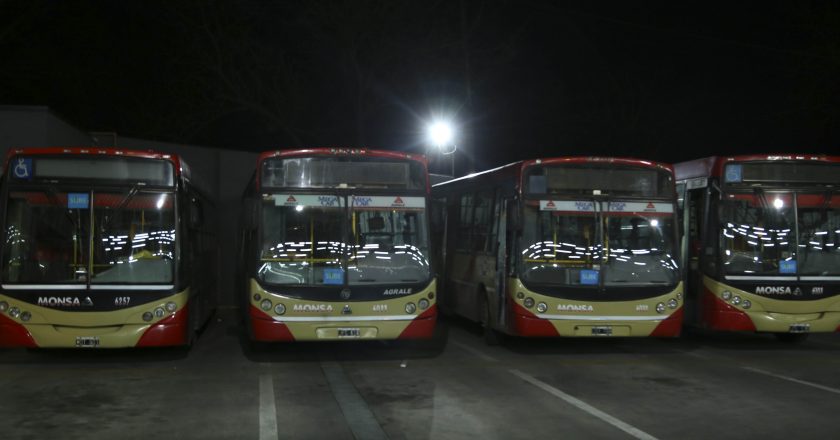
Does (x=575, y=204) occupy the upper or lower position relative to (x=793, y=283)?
upper

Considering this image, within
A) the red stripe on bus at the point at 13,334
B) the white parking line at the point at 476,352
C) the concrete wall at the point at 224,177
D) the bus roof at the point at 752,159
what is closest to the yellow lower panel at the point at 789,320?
the bus roof at the point at 752,159

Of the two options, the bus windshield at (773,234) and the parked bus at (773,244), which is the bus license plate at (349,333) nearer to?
the parked bus at (773,244)

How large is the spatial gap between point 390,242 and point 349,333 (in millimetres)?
1419

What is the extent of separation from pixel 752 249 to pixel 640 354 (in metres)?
2.48

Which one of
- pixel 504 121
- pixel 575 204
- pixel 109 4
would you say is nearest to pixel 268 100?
pixel 109 4

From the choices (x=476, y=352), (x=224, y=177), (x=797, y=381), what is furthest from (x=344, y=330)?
(x=224, y=177)

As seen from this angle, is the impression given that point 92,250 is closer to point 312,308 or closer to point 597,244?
point 312,308

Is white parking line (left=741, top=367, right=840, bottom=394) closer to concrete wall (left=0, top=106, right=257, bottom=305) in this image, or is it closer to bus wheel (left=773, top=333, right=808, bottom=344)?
bus wheel (left=773, top=333, right=808, bottom=344)

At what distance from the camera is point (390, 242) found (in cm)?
1327

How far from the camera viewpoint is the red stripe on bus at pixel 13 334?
40.4ft

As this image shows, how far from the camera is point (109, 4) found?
113 feet

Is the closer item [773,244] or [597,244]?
[597,244]

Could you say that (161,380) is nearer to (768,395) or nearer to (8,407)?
(8,407)

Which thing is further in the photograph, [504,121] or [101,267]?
[504,121]
